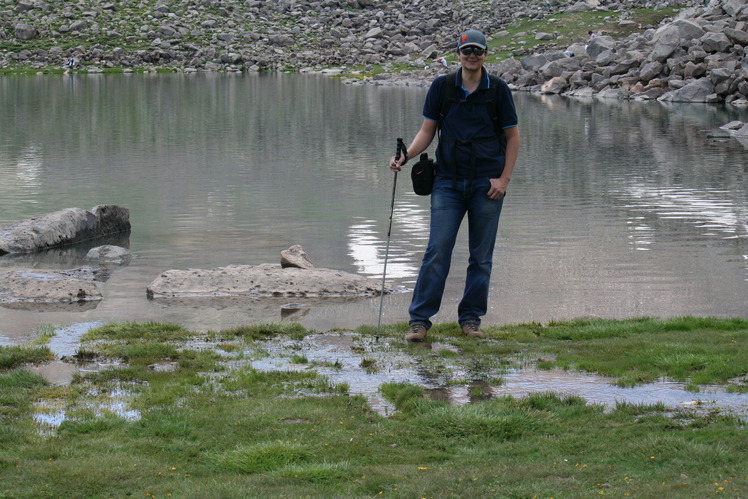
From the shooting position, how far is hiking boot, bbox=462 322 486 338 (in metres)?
12.0

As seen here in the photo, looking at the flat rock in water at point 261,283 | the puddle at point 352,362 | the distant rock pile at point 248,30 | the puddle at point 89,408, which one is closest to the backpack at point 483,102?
the puddle at point 352,362

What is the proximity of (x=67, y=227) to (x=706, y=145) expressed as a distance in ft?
94.8

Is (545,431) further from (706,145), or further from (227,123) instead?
(227,123)

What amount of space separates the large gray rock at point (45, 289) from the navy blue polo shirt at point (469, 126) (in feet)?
22.9

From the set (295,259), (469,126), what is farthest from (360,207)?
(469,126)

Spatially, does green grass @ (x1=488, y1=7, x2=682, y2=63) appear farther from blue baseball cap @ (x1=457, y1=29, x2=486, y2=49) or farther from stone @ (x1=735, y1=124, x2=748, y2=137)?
blue baseball cap @ (x1=457, y1=29, x2=486, y2=49)

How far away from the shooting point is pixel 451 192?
11.7 metres

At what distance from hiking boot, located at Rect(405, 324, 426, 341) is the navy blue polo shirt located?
5.55 ft

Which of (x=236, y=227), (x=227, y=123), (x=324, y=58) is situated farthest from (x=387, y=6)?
(x=236, y=227)

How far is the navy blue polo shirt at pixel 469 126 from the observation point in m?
11.5

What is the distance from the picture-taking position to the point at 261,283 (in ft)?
55.3

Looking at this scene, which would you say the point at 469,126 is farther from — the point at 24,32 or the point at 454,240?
the point at 24,32

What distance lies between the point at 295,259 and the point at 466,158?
6.85m

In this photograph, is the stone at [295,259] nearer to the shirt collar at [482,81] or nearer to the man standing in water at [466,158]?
the man standing in water at [466,158]
